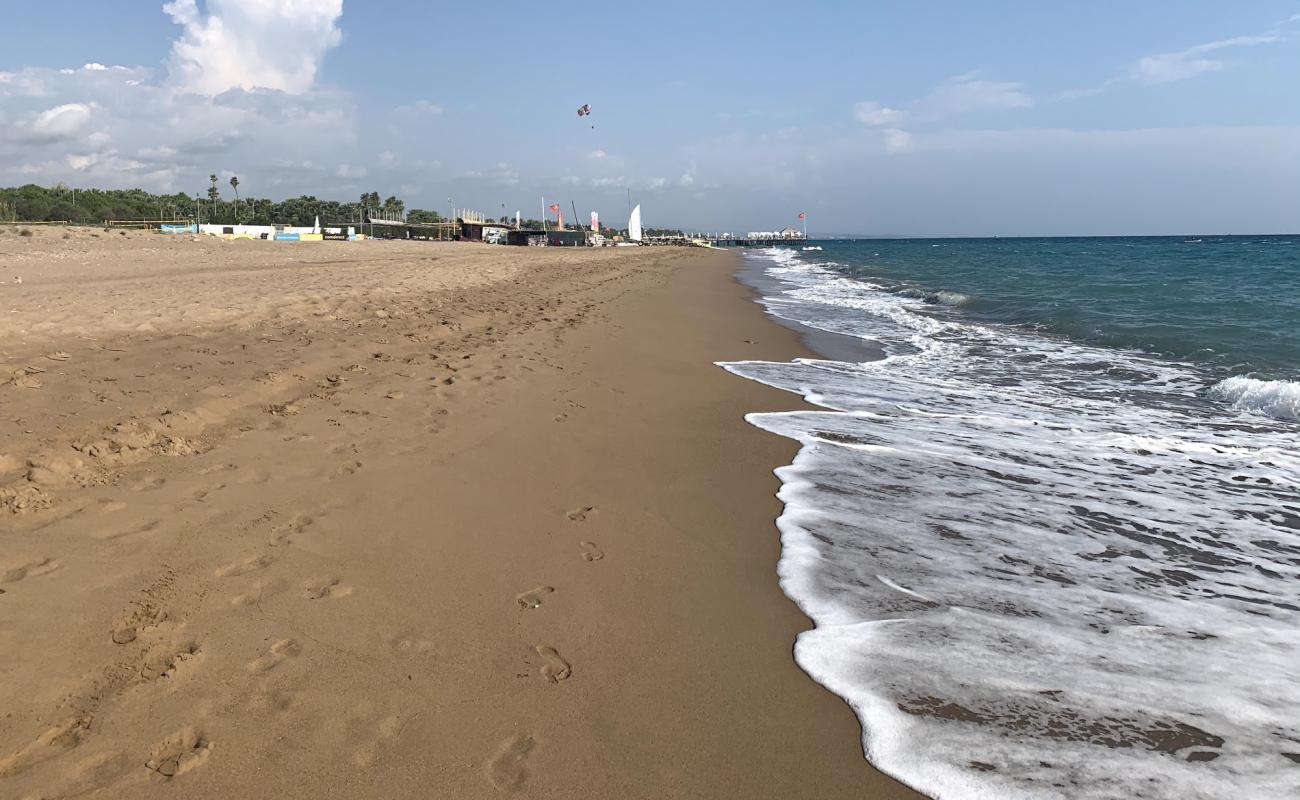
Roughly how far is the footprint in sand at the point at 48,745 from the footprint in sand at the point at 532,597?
59.7 inches

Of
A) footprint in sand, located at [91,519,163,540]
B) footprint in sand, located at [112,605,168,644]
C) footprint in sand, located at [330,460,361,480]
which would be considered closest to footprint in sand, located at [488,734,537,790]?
footprint in sand, located at [112,605,168,644]

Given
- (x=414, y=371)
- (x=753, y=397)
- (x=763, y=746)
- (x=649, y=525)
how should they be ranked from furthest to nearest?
(x=753, y=397)
(x=414, y=371)
(x=649, y=525)
(x=763, y=746)

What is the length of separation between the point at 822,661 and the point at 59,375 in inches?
259

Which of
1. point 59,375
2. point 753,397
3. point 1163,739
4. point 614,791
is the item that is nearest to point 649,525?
point 614,791

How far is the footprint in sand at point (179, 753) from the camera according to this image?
201 centimetres

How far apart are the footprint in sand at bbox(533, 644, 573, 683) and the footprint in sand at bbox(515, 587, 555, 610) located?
1.03 feet

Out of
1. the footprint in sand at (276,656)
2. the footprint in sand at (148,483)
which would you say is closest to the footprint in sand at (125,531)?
the footprint in sand at (148,483)

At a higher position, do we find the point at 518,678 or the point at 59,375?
the point at 59,375

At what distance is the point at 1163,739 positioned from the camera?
2.43 m

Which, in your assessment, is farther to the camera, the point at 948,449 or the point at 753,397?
the point at 753,397

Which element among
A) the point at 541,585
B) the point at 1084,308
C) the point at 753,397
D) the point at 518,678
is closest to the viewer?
the point at 518,678

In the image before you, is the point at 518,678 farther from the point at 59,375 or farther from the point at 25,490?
the point at 59,375

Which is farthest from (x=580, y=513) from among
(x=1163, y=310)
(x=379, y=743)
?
(x=1163, y=310)

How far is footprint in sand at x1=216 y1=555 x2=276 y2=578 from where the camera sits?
310 cm
